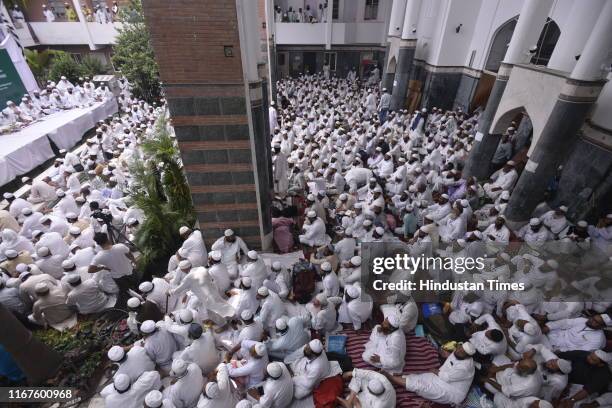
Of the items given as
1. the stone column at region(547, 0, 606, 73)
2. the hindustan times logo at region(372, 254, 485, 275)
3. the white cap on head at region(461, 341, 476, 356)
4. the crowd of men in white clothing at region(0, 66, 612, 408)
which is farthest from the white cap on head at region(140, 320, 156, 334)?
the stone column at region(547, 0, 606, 73)

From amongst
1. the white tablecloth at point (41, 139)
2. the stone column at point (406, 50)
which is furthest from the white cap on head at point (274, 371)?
the stone column at point (406, 50)

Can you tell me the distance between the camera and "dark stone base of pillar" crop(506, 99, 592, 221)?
5877 millimetres

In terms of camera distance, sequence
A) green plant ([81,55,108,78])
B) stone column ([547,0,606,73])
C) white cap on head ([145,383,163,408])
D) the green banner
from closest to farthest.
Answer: white cap on head ([145,383,163,408]), stone column ([547,0,606,73]), the green banner, green plant ([81,55,108,78])

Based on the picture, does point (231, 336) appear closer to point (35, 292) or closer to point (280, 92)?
point (35, 292)

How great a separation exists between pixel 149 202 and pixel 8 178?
643cm

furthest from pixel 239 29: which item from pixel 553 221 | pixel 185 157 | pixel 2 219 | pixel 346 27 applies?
pixel 346 27

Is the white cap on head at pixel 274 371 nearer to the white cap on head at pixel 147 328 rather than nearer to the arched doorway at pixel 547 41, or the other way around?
the white cap on head at pixel 147 328

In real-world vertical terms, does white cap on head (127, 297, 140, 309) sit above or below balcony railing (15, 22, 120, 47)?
below

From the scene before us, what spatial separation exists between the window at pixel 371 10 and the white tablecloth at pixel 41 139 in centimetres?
1657

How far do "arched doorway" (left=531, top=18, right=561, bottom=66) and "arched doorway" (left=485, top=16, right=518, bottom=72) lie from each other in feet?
5.39

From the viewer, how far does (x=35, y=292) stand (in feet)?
15.5

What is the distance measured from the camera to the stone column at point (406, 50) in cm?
1320

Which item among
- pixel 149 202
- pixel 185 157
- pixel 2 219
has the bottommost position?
pixel 2 219

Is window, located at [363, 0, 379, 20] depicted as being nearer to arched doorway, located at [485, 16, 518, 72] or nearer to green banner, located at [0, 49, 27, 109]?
arched doorway, located at [485, 16, 518, 72]
